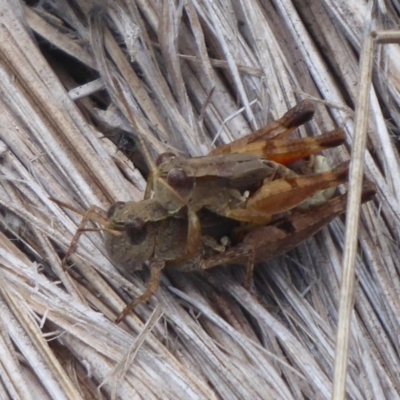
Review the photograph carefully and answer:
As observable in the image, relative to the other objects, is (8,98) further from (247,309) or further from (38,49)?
(247,309)

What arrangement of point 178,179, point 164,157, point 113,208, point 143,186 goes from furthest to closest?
point 143,186
point 164,157
point 113,208
point 178,179

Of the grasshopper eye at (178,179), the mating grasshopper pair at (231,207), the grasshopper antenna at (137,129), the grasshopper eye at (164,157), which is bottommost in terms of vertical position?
the mating grasshopper pair at (231,207)

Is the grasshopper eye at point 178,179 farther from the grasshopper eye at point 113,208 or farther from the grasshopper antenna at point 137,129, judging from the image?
the grasshopper eye at point 113,208

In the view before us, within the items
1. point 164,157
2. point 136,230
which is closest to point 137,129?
point 164,157

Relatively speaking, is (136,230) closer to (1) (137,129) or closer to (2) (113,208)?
(2) (113,208)

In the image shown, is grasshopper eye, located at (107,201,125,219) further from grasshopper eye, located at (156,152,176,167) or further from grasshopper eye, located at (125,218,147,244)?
grasshopper eye, located at (156,152,176,167)

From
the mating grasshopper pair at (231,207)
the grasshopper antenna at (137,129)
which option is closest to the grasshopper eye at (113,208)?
the mating grasshopper pair at (231,207)

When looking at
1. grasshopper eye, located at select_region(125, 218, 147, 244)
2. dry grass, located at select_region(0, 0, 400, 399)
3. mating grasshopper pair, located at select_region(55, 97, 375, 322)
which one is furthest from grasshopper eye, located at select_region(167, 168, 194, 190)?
dry grass, located at select_region(0, 0, 400, 399)
